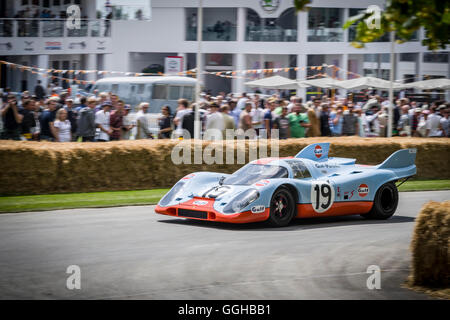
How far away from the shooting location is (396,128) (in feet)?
70.6

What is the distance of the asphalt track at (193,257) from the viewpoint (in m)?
6.46

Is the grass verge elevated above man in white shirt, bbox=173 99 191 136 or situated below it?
below

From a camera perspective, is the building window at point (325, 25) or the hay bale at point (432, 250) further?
the building window at point (325, 25)

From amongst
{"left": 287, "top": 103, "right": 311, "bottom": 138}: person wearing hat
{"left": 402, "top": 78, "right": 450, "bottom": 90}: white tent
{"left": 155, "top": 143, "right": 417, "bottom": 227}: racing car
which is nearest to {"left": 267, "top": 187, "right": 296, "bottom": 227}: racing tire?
{"left": 155, "top": 143, "right": 417, "bottom": 227}: racing car

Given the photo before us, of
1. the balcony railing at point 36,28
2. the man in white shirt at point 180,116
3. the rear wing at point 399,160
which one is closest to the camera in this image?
the rear wing at point 399,160

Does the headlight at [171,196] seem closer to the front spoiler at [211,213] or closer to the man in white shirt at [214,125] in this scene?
the front spoiler at [211,213]

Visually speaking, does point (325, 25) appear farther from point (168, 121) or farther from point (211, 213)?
point (211, 213)

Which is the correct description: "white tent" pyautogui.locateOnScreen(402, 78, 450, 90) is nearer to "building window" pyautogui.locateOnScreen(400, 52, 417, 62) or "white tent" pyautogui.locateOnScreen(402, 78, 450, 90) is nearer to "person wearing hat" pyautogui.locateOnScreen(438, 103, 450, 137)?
"person wearing hat" pyautogui.locateOnScreen(438, 103, 450, 137)

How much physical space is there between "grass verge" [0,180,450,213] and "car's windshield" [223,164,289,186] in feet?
8.00

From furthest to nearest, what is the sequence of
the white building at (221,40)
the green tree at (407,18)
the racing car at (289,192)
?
the white building at (221,40)
the racing car at (289,192)
the green tree at (407,18)

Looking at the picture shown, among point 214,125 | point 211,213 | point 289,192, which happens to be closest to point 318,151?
point 289,192

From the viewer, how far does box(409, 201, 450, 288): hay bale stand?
6723mm

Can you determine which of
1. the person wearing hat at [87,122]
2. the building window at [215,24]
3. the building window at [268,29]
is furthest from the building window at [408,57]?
the person wearing hat at [87,122]
